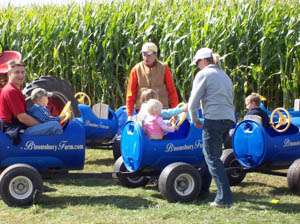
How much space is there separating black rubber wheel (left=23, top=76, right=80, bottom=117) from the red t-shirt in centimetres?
158

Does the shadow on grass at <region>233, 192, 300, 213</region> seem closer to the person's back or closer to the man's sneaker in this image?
the man's sneaker

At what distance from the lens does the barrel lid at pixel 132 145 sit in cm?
736

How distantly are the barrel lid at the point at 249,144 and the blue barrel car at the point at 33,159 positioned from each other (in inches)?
69.7

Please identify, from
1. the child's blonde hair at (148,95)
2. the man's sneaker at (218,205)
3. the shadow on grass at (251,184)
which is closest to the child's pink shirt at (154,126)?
the child's blonde hair at (148,95)

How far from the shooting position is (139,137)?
24.1 ft

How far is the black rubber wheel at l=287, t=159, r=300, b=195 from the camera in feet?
24.2

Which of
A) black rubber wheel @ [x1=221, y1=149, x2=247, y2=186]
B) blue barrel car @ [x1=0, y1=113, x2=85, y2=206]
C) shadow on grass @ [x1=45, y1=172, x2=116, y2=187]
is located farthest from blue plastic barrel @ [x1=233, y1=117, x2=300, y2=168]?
blue barrel car @ [x1=0, y1=113, x2=85, y2=206]

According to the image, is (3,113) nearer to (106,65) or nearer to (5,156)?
(5,156)

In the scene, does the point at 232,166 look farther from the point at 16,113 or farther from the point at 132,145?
the point at 16,113

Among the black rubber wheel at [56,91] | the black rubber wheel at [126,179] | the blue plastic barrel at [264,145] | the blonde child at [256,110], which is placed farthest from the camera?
the black rubber wheel at [56,91]

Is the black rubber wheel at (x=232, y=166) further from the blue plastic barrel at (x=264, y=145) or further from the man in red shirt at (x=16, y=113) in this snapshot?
the man in red shirt at (x=16, y=113)

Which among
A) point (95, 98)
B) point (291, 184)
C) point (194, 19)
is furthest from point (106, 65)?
point (291, 184)

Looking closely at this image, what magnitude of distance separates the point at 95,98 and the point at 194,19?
253cm

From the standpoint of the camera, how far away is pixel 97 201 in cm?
716
